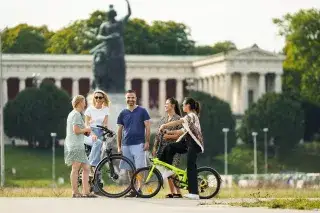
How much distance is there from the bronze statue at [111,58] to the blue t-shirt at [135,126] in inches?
2145

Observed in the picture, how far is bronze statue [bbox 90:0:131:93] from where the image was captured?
80.1 metres

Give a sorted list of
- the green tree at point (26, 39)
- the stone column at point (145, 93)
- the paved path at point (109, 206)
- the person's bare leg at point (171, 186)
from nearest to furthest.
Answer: the paved path at point (109, 206)
the person's bare leg at point (171, 186)
the stone column at point (145, 93)
the green tree at point (26, 39)

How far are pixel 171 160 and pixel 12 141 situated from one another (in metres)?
93.7

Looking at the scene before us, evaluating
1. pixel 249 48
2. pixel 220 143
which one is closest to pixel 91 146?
pixel 220 143

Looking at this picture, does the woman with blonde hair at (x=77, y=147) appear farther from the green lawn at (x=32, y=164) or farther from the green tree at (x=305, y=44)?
the green tree at (x=305, y=44)

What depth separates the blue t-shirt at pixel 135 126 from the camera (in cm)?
2549

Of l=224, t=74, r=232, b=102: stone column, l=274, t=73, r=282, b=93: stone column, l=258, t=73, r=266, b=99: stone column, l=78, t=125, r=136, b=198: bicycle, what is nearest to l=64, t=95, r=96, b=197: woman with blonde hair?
l=78, t=125, r=136, b=198: bicycle

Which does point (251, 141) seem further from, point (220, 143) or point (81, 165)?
point (81, 165)

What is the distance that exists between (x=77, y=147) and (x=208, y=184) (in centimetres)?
255

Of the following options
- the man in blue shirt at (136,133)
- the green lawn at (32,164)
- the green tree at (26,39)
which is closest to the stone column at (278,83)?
the green tree at (26,39)

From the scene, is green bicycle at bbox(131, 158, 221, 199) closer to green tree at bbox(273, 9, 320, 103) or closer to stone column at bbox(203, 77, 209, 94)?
green tree at bbox(273, 9, 320, 103)

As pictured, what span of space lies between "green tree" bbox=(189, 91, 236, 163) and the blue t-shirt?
3080 inches

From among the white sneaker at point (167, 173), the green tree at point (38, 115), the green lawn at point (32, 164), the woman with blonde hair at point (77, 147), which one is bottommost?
the green lawn at point (32, 164)

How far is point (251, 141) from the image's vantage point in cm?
10869
